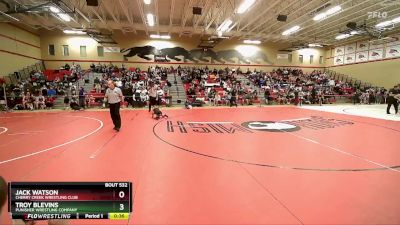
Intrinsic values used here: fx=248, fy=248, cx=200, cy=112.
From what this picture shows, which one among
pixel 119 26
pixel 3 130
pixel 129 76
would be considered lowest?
pixel 3 130

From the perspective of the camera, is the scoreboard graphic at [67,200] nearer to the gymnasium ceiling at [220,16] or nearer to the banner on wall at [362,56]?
the gymnasium ceiling at [220,16]

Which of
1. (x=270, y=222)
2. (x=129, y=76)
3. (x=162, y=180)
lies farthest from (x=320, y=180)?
(x=129, y=76)

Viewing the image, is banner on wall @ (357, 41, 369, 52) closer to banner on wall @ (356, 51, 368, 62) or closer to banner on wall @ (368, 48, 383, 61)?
banner on wall @ (356, 51, 368, 62)

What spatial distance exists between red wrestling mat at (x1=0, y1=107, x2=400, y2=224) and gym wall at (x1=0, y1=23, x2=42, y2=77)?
14971 mm

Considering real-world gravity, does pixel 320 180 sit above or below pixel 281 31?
below

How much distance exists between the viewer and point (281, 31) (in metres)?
23.5

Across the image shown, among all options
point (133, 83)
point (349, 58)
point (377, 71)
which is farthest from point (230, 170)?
point (349, 58)

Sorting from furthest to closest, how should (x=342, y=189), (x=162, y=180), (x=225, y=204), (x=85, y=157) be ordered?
(x=85, y=157) < (x=162, y=180) < (x=342, y=189) < (x=225, y=204)

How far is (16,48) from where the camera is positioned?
64.6 ft

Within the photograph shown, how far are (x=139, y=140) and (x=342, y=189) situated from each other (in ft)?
14.8

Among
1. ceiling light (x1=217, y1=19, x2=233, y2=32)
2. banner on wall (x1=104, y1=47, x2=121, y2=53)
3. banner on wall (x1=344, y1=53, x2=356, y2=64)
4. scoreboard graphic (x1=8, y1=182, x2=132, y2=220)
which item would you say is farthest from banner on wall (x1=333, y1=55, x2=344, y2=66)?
scoreboard graphic (x1=8, y1=182, x2=132, y2=220)

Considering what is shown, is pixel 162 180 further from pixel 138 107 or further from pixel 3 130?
pixel 138 107

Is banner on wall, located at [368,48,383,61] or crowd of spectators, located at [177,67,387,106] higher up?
banner on wall, located at [368,48,383,61]

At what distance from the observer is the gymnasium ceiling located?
1566cm
